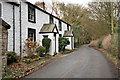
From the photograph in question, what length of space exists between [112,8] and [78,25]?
2120cm

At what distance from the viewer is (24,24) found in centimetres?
1390

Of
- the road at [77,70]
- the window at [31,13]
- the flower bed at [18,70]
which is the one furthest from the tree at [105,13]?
the flower bed at [18,70]

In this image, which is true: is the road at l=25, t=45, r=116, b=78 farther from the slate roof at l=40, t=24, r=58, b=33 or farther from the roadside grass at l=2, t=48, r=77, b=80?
the slate roof at l=40, t=24, r=58, b=33

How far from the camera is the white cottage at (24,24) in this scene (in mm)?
11633

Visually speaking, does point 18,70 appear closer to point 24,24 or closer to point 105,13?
point 24,24

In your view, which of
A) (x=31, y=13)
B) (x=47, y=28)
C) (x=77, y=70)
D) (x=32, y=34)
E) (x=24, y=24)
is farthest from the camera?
(x=47, y=28)

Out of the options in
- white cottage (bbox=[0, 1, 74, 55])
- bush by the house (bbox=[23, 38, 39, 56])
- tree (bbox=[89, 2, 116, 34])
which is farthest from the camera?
tree (bbox=[89, 2, 116, 34])

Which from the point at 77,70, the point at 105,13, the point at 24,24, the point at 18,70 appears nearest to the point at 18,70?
the point at 18,70

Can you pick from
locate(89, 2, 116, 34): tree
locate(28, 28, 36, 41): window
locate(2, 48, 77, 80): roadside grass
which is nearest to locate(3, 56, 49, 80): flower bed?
locate(2, 48, 77, 80): roadside grass

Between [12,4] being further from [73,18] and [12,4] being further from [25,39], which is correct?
[73,18]

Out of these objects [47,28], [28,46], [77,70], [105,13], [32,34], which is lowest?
[77,70]

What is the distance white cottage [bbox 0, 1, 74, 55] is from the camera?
11.6 m

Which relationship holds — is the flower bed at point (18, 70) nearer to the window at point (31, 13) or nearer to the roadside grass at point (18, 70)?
the roadside grass at point (18, 70)

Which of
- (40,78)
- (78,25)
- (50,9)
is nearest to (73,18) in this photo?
(78,25)
